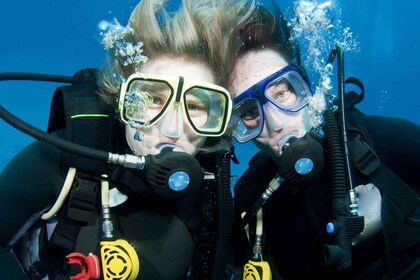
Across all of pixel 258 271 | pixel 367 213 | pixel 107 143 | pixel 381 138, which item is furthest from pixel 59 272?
pixel 381 138

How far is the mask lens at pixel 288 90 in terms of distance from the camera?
2.78 m

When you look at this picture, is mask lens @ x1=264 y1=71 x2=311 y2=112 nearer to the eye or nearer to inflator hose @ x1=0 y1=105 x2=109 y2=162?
the eye

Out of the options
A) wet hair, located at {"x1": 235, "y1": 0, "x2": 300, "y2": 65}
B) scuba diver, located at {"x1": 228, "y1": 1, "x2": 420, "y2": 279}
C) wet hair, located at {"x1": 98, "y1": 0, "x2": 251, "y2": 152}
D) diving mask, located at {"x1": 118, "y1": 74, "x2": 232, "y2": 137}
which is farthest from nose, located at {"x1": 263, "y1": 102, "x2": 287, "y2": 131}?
wet hair, located at {"x1": 235, "y1": 0, "x2": 300, "y2": 65}

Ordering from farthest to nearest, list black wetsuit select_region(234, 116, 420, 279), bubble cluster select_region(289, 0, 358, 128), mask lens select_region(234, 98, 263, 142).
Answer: bubble cluster select_region(289, 0, 358, 128), mask lens select_region(234, 98, 263, 142), black wetsuit select_region(234, 116, 420, 279)

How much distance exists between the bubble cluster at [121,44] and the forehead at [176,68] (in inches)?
3.1

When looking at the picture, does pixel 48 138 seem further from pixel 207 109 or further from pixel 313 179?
pixel 313 179

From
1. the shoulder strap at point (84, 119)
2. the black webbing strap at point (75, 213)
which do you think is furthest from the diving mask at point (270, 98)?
the black webbing strap at point (75, 213)

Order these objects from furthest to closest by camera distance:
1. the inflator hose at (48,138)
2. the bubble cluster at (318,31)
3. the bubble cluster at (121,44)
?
the bubble cluster at (318,31), the bubble cluster at (121,44), the inflator hose at (48,138)

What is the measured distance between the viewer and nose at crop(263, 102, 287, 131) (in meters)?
2.66

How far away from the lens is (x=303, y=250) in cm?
295

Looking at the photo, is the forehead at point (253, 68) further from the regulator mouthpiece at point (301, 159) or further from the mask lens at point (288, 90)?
the regulator mouthpiece at point (301, 159)

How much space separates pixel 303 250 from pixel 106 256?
1.47 m

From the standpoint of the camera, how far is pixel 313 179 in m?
2.65

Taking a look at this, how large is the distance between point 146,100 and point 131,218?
31.1 inches
